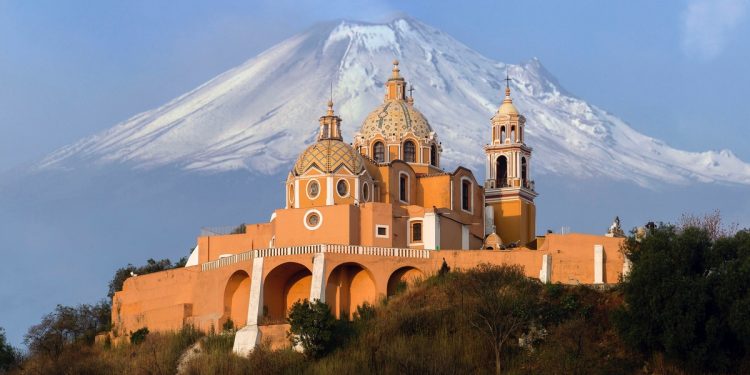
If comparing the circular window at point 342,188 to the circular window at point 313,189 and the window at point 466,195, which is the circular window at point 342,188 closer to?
the circular window at point 313,189

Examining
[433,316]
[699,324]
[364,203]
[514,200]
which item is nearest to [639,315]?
[699,324]

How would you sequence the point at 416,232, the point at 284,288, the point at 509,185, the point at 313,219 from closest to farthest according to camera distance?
1. the point at 313,219
2. the point at 284,288
3. the point at 416,232
4. the point at 509,185

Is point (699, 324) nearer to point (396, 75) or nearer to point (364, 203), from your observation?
point (364, 203)

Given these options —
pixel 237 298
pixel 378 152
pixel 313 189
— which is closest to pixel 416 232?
pixel 313 189

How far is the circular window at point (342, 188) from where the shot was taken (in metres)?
64.8

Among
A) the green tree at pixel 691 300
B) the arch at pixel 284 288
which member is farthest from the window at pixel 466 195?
the green tree at pixel 691 300

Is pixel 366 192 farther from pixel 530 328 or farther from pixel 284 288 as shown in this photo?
pixel 530 328

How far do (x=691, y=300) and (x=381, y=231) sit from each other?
13245 mm

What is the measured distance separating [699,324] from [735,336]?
1136 millimetres

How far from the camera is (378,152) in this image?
71.7 m

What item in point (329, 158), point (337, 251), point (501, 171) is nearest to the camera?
point (337, 251)

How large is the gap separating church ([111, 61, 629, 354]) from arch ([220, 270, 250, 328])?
0.05 metres

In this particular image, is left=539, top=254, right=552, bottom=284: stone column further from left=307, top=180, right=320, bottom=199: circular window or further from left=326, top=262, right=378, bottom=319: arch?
left=307, top=180, right=320, bottom=199: circular window

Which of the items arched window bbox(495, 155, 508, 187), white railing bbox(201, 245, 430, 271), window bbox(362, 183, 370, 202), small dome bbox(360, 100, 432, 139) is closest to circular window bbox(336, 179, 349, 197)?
window bbox(362, 183, 370, 202)
